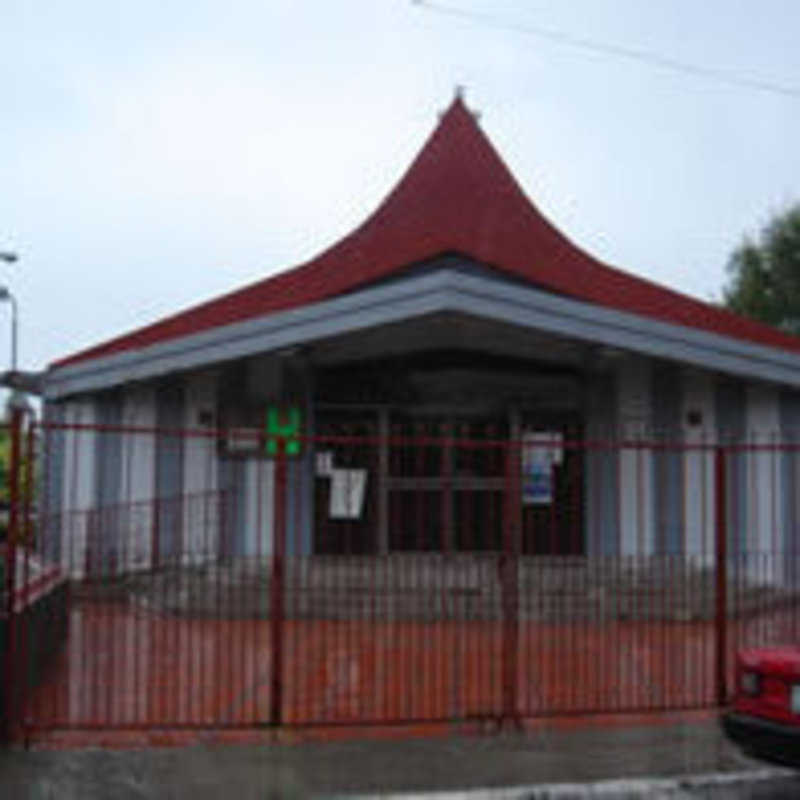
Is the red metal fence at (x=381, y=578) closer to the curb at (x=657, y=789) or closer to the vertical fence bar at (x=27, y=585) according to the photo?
the vertical fence bar at (x=27, y=585)

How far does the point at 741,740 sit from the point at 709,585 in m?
7.56

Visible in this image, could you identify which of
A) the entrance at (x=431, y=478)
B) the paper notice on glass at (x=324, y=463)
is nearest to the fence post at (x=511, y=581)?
the entrance at (x=431, y=478)

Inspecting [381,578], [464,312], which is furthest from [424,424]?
[381,578]

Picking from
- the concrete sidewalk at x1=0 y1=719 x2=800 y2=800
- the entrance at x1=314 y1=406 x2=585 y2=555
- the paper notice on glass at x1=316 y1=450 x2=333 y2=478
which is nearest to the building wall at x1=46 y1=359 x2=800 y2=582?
the paper notice on glass at x1=316 y1=450 x2=333 y2=478

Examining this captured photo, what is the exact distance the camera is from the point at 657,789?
6.35m

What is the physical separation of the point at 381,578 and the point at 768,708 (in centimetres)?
718

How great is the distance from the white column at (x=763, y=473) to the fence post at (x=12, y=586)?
10801mm

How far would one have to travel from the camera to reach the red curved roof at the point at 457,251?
16328 millimetres

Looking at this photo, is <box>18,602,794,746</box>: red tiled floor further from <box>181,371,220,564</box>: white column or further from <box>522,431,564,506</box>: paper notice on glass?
<box>181,371,220,564</box>: white column

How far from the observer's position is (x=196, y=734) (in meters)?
7.33

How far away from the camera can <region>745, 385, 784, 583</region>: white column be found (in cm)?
1523

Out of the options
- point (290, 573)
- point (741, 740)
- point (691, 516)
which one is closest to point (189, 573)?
point (290, 573)

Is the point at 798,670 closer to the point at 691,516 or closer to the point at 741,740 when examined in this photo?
the point at 741,740

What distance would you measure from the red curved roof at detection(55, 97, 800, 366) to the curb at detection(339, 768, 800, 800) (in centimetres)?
979
